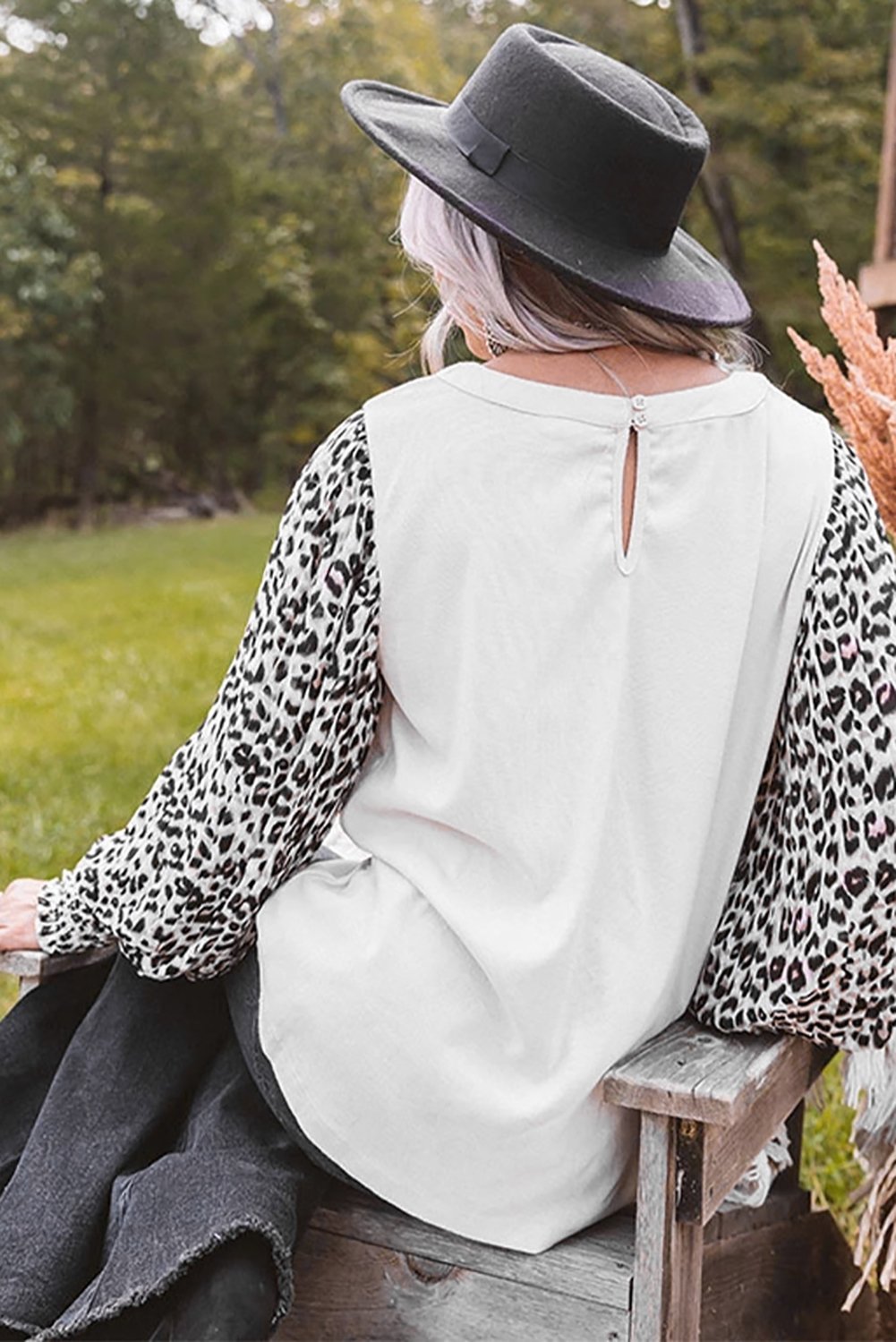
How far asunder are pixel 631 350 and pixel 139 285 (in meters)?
20.5

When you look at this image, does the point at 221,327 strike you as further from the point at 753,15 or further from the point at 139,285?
the point at 753,15

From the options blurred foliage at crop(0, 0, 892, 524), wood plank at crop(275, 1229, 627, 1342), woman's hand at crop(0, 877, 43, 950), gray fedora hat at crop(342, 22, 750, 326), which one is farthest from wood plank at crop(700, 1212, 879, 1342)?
blurred foliage at crop(0, 0, 892, 524)

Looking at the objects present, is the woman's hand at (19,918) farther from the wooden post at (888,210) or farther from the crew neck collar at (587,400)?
the wooden post at (888,210)

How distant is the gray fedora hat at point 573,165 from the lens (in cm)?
149

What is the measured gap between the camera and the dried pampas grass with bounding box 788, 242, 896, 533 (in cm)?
207

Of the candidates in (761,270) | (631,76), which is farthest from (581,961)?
(761,270)

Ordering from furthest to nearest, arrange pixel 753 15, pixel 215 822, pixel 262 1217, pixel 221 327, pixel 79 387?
pixel 221 327 < pixel 79 387 < pixel 753 15 < pixel 215 822 < pixel 262 1217

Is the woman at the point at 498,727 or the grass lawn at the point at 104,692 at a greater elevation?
the woman at the point at 498,727

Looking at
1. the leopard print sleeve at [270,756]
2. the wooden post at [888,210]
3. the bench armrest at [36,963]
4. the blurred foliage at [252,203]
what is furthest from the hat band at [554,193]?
the blurred foliage at [252,203]

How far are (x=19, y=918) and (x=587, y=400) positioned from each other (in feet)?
2.74

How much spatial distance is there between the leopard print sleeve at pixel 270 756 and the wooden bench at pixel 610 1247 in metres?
0.19

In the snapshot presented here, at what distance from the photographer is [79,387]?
20.7m

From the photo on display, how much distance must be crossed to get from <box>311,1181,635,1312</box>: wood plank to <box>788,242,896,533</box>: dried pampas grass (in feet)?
3.28

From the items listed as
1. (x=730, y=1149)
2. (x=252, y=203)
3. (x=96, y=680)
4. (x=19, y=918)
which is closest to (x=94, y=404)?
(x=252, y=203)
